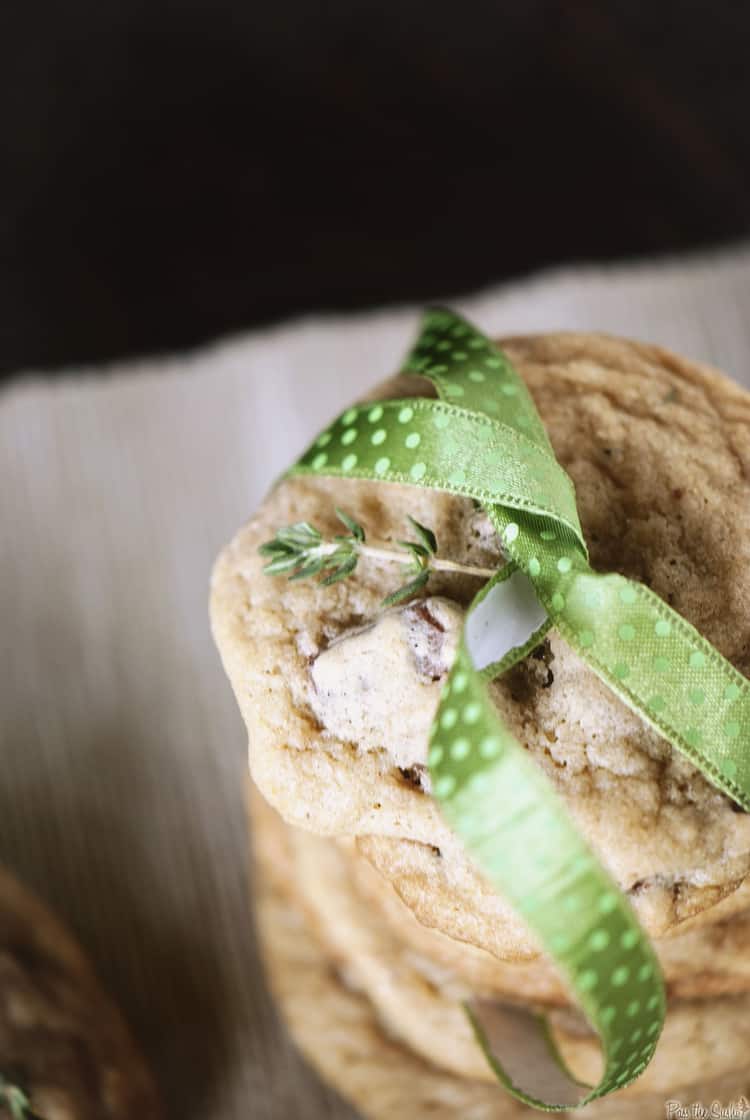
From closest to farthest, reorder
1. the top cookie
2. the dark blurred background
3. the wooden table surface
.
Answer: the top cookie
the wooden table surface
the dark blurred background

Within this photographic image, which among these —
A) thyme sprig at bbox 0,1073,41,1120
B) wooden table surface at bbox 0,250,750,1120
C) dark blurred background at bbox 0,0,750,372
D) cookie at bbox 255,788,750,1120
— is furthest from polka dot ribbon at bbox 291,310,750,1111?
dark blurred background at bbox 0,0,750,372

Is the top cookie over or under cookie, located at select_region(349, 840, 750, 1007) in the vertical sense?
over

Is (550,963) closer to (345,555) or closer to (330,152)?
(345,555)

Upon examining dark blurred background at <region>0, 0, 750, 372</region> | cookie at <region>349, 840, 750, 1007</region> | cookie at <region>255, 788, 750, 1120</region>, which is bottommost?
cookie at <region>255, 788, 750, 1120</region>

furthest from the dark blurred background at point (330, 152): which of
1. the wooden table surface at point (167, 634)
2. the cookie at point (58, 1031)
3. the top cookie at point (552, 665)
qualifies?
the top cookie at point (552, 665)

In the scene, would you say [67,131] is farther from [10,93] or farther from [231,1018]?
[231,1018]

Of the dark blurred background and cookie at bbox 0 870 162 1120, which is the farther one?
the dark blurred background

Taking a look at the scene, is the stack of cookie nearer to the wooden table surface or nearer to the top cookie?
the top cookie

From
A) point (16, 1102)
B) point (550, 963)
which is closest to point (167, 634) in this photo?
point (16, 1102)
